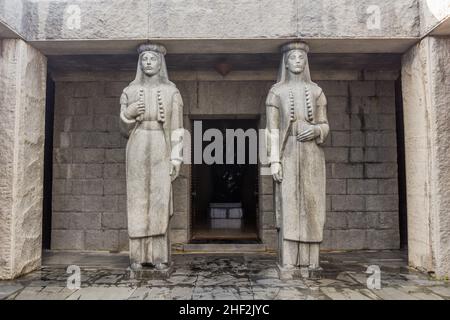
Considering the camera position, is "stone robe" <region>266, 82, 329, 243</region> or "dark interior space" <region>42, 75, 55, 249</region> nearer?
"stone robe" <region>266, 82, 329, 243</region>

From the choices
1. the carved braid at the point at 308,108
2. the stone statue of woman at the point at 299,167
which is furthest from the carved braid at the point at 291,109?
the carved braid at the point at 308,108

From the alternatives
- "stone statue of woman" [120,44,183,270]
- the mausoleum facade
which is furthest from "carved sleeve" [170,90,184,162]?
the mausoleum facade

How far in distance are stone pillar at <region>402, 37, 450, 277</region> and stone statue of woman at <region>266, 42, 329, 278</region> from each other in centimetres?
127

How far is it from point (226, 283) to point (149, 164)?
5.41 feet

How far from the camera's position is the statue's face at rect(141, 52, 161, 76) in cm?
464

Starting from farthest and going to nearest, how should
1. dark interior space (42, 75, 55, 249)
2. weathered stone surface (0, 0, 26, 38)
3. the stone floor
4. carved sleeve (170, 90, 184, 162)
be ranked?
dark interior space (42, 75, 55, 249)
carved sleeve (170, 90, 184, 162)
weathered stone surface (0, 0, 26, 38)
the stone floor

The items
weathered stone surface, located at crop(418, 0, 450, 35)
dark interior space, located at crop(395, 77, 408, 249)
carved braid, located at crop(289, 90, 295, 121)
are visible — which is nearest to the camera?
weathered stone surface, located at crop(418, 0, 450, 35)

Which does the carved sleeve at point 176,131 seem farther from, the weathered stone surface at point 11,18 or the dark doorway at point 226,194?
the dark doorway at point 226,194

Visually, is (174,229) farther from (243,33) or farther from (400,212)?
(400,212)

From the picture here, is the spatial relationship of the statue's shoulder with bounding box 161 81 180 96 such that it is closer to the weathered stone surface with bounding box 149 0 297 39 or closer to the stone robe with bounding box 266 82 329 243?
the weathered stone surface with bounding box 149 0 297 39

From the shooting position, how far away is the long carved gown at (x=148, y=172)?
180 inches

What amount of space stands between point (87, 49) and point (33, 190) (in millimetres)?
1955

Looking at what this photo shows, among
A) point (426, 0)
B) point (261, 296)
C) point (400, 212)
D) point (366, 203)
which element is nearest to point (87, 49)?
point (261, 296)

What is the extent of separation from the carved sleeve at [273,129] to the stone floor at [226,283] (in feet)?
4.86
